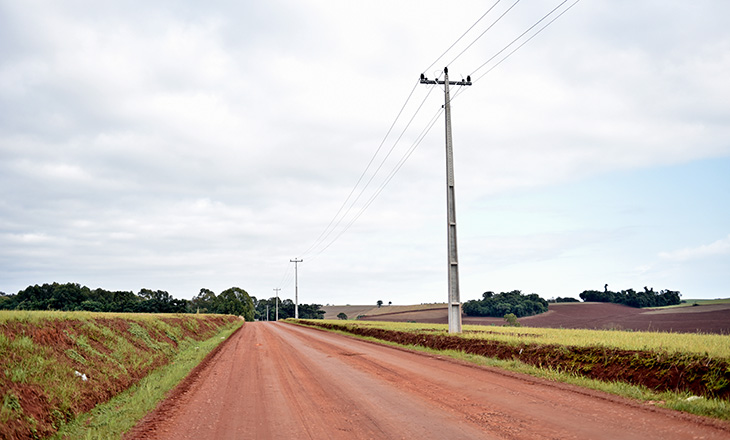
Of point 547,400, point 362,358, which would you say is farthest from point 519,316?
point 547,400

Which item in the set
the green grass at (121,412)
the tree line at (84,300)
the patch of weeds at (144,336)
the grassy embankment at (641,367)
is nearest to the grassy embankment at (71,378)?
the green grass at (121,412)

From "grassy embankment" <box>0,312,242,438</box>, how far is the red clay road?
1.01 m

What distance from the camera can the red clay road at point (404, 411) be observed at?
21.6 ft

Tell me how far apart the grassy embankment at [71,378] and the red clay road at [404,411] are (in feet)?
3.31

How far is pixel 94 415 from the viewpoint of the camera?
28.3 feet

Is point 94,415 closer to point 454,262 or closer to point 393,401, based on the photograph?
point 393,401

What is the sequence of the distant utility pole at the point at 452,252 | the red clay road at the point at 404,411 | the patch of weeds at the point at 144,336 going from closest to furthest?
the red clay road at the point at 404,411
the patch of weeds at the point at 144,336
the distant utility pole at the point at 452,252

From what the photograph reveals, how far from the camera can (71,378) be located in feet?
31.4

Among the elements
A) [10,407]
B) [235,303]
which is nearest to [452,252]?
[10,407]

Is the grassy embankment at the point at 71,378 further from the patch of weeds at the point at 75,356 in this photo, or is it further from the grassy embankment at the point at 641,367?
the grassy embankment at the point at 641,367

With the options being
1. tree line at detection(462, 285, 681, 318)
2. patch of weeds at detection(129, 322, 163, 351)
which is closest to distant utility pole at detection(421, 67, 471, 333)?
patch of weeds at detection(129, 322, 163, 351)

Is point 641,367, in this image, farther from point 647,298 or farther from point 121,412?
point 647,298

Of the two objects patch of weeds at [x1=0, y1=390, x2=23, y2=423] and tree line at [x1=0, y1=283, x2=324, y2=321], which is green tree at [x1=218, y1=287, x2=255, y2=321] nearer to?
tree line at [x1=0, y1=283, x2=324, y2=321]

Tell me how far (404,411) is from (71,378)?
7.14 metres
